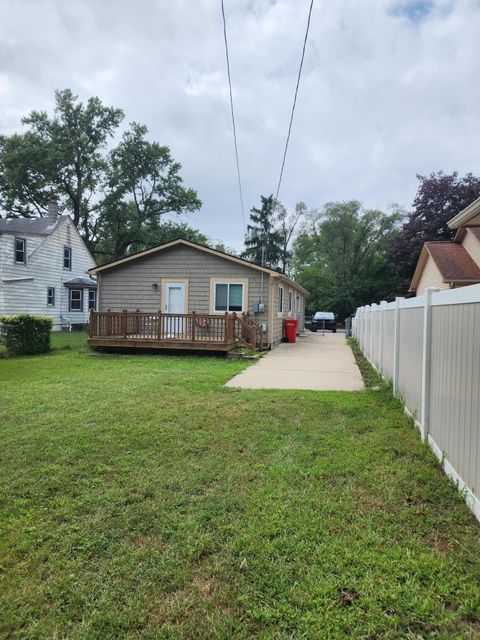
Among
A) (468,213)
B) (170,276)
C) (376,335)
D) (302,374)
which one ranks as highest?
(468,213)

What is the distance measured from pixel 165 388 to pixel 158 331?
4970 millimetres

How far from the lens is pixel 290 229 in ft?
143

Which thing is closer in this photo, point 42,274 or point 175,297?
point 175,297

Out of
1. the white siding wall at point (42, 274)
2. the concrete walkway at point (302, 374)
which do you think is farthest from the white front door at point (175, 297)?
the white siding wall at point (42, 274)

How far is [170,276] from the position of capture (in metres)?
13.5

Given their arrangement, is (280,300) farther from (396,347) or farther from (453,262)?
(396,347)

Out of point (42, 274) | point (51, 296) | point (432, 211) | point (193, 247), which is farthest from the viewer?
point (432, 211)

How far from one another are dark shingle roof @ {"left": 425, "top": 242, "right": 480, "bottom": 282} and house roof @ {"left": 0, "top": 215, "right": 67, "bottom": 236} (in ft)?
61.4

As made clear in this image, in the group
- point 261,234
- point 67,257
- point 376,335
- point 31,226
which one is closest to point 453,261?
point 376,335

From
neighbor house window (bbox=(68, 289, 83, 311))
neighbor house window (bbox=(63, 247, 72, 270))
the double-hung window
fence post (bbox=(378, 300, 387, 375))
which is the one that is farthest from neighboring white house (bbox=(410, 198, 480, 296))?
neighbor house window (bbox=(63, 247, 72, 270))

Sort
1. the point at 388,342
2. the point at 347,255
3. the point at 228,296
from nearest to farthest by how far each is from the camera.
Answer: the point at 388,342
the point at 228,296
the point at 347,255

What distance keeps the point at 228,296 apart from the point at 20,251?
Answer: 1208 centimetres

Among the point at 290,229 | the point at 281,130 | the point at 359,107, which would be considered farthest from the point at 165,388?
the point at 290,229

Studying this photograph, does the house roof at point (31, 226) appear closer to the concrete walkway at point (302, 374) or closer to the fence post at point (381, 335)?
the concrete walkway at point (302, 374)
